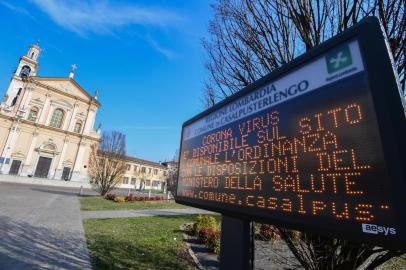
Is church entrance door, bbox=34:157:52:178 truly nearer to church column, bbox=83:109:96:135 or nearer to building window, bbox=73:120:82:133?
building window, bbox=73:120:82:133

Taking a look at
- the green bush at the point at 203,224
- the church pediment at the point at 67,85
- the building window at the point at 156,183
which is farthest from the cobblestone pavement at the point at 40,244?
the building window at the point at 156,183

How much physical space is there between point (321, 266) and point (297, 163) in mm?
2471

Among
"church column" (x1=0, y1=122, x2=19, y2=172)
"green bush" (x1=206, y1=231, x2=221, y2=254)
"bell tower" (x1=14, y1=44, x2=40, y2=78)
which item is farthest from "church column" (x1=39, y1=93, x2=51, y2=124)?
"green bush" (x1=206, y1=231, x2=221, y2=254)

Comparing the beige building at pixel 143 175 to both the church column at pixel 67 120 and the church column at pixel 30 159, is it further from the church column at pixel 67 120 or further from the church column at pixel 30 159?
the church column at pixel 30 159

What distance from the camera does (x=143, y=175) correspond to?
72062 mm

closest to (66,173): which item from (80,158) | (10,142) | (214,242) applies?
(80,158)

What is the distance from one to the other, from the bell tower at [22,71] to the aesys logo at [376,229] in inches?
2284

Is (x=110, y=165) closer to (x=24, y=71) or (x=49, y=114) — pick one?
(x=49, y=114)

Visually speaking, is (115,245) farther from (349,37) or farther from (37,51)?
(37,51)

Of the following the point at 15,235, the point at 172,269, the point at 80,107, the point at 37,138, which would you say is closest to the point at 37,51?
the point at 80,107

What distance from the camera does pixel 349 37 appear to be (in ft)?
7.18

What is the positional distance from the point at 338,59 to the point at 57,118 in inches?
2014

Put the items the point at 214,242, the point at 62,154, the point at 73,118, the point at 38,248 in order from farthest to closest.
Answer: the point at 73,118 < the point at 62,154 < the point at 214,242 < the point at 38,248

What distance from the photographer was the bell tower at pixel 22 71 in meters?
47.5
